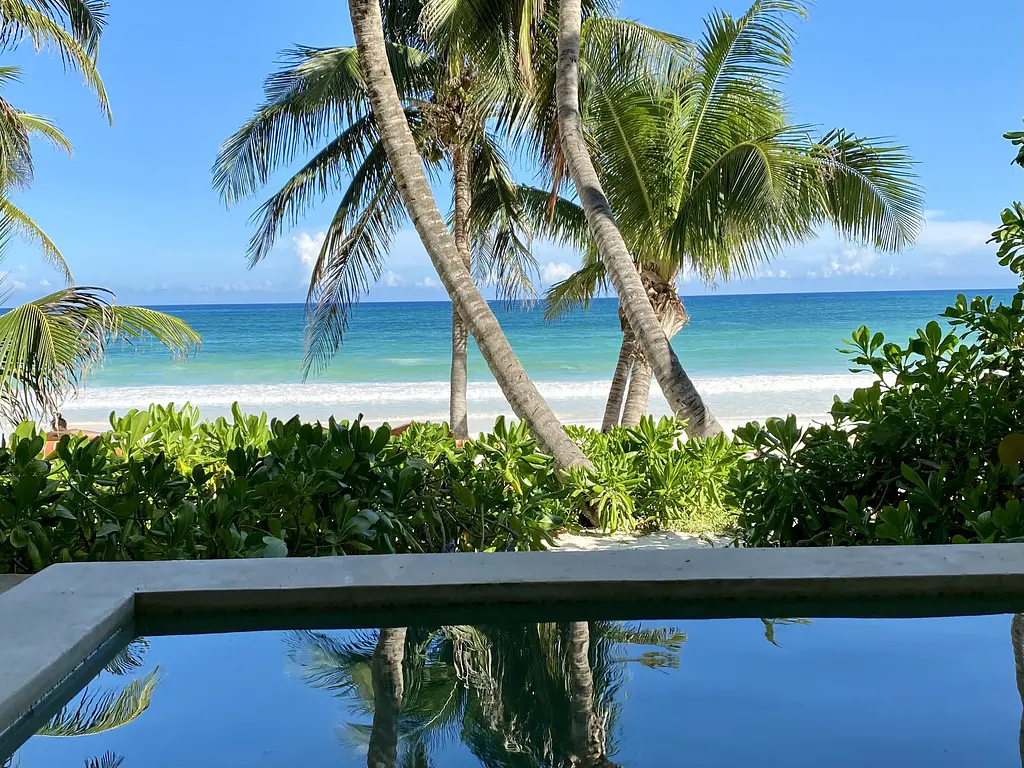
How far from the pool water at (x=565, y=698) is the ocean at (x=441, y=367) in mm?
16885

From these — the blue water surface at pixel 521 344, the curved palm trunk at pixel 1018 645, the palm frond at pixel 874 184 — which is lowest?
the curved palm trunk at pixel 1018 645

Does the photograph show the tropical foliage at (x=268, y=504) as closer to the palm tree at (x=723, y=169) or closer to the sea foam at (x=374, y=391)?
the palm tree at (x=723, y=169)

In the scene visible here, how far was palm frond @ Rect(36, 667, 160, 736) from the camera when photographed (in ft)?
5.22

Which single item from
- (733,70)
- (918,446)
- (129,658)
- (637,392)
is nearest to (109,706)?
(129,658)

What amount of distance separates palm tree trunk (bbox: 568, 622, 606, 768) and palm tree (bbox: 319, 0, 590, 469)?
4.39 metres

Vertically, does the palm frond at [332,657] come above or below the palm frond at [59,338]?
below

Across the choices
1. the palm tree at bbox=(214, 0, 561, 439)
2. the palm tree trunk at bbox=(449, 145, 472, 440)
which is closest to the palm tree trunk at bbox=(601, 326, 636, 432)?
the palm tree trunk at bbox=(449, 145, 472, 440)

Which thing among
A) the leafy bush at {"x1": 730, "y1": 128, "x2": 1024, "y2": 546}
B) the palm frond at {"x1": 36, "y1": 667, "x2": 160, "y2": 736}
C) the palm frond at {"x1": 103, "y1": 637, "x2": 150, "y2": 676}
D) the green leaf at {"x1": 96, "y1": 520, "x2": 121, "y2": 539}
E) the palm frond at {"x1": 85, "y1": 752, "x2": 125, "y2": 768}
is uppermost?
the leafy bush at {"x1": 730, "y1": 128, "x2": 1024, "y2": 546}

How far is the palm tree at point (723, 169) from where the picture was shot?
8.17m

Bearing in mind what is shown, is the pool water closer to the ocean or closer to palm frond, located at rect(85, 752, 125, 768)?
palm frond, located at rect(85, 752, 125, 768)

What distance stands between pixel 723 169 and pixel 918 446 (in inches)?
211

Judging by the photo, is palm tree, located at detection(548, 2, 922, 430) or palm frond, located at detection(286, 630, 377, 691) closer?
palm frond, located at detection(286, 630, 377, 691)

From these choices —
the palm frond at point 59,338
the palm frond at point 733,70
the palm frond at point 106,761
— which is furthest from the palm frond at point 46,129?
the palm frond at point 106,761

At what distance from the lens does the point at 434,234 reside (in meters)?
6.36
